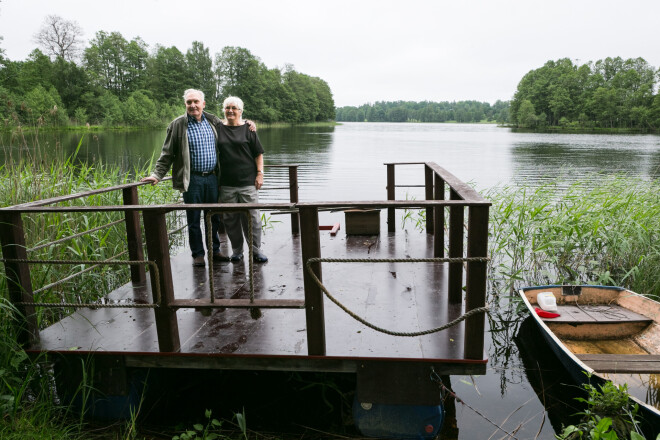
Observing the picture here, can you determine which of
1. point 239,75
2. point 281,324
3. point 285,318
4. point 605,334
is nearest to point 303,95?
point 239,75

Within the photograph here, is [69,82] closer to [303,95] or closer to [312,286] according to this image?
[312,286]

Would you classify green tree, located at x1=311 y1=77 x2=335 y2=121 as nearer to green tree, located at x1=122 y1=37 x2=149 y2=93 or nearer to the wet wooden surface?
green tree, located at x1=122 y1=37 x2=149 y2=93

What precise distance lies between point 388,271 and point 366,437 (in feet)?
6.28

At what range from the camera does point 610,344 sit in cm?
494

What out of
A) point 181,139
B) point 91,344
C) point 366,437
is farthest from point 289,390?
point 181,139

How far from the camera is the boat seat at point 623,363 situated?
12.1 ft

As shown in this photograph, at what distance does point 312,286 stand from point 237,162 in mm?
2228

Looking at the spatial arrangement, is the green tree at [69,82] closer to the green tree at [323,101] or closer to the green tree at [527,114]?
the green tree at [323,101]

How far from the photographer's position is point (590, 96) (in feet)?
258

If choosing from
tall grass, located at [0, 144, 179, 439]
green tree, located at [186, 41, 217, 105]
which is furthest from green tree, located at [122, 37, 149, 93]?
tall grass, located at [0, 144, 179, 439]

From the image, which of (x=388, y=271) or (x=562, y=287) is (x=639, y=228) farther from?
(x=388, y=271)

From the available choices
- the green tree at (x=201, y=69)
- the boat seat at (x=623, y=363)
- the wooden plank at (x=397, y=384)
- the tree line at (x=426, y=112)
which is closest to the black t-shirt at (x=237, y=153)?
the wooden plank at (x=397, y=384)

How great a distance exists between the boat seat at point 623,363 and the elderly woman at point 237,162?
3.32m

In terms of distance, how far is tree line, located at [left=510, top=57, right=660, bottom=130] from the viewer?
2707 inches
